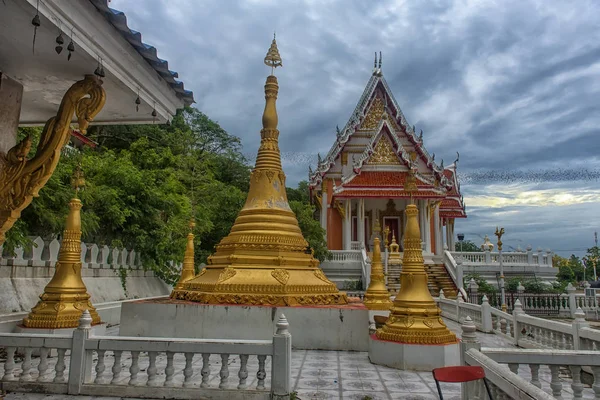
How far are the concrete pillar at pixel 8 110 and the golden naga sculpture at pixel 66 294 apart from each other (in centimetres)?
417

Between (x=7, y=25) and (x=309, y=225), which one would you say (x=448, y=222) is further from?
(x=7, y=25)

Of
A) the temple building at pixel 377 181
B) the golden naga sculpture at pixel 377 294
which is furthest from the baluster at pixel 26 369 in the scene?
the temple building at pixel 377 181

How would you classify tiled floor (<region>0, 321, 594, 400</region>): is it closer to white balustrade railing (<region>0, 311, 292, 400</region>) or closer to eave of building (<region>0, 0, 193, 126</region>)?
white balustrade railing (<region>0, 311, 292, 400</region>)

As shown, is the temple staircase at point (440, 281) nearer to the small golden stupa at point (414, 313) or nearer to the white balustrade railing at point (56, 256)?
the white balustrade railing at point (56, 256)

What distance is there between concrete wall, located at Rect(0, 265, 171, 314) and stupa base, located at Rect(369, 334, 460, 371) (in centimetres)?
670

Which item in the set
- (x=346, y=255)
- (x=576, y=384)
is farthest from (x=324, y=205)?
(x=576, y=384)

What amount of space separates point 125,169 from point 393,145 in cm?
1671

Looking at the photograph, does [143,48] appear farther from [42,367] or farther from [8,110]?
[42,367]

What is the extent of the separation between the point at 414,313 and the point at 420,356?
62 centimetres

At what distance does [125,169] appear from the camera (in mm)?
14938

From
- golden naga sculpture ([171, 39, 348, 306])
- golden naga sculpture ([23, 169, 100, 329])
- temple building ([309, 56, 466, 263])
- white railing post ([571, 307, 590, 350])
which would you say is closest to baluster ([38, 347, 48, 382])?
golden naga sculpture ([23, 169, 100, 329])

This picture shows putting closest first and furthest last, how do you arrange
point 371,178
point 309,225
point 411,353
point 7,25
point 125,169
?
point 7,25 → point 411,353 → point 125,169 → point 309,225 → point 371,178

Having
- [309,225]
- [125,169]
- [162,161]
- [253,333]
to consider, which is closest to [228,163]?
[162,161]

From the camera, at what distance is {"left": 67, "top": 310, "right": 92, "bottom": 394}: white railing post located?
202 inches
